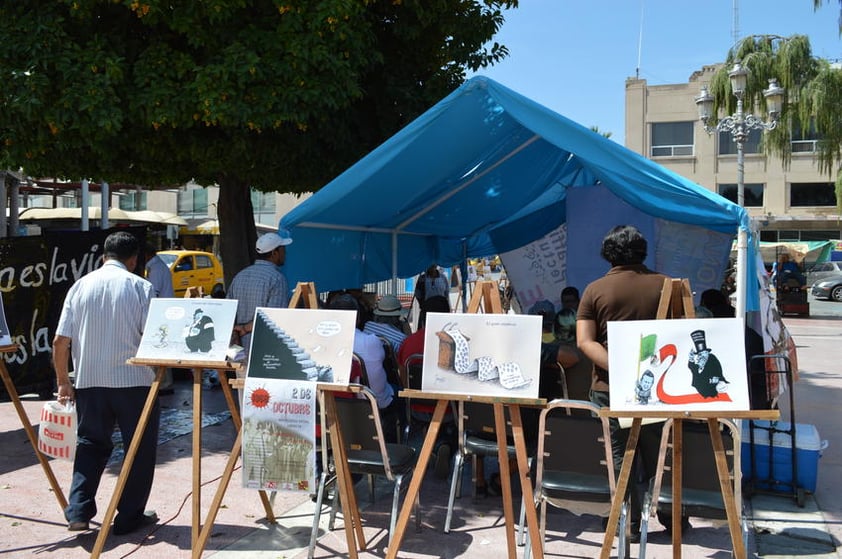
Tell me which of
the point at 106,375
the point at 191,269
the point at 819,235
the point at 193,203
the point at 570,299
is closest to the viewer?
the point at 106,375

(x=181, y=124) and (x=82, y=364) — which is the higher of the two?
(x=181, y=124)

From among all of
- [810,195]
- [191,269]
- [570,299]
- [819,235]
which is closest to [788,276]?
[570,299]

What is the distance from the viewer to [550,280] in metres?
9.73

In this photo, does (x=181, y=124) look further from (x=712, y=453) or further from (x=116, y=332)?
(x=712, y=453)

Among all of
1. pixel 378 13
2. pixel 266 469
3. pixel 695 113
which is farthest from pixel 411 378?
pixel 695 113

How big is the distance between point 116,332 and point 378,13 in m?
5.03

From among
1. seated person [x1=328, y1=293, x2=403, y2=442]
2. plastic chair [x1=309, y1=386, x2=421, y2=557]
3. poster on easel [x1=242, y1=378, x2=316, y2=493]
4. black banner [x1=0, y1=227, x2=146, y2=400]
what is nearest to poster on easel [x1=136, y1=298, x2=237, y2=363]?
poster on easel [x1=242, y1=378, x2=316, y2=493]

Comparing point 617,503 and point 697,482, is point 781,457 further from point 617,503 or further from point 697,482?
point 617,503

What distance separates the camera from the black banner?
6.53m

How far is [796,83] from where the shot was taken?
20781 millimetres

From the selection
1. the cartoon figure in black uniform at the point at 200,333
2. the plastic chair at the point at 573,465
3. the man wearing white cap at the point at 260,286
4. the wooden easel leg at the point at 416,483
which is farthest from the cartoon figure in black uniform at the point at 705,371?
the man wearing white cap at the point at 260,286

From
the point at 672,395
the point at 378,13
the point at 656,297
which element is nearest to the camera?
the point at 672,395

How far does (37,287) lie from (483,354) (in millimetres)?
5034

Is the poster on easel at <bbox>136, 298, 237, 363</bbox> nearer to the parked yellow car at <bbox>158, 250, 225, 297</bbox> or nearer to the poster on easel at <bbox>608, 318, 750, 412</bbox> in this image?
the poster on easel at <bbox>608, 318, 750, 412</bbox>
